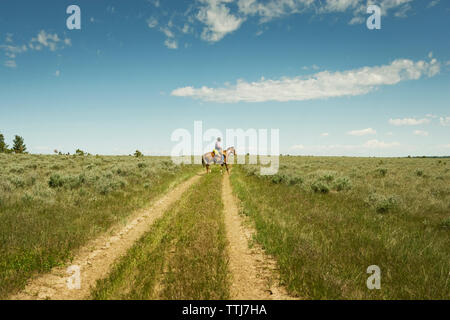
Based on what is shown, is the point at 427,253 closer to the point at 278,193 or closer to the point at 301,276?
the point at 301,276

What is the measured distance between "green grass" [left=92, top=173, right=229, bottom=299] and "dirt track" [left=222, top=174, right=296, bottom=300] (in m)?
0.23

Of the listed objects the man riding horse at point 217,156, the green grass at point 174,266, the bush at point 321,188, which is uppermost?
the man riding horse at point 217,156

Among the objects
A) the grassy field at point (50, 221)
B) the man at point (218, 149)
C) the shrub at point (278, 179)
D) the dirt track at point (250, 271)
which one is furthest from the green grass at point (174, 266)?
the man at point (218, 149)

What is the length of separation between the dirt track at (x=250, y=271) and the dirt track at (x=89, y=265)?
290 centimetres

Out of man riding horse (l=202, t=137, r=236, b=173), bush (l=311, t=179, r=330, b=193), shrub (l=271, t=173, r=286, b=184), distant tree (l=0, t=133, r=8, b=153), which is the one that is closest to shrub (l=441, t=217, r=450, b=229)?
bush (l=311, t=179, r=330, b=193)

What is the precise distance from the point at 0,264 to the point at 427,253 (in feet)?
34.4

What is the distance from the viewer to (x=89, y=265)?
5613 mm

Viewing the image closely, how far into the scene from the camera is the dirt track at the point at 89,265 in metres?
4.50

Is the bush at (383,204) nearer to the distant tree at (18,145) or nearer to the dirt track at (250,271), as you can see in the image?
the dirt track at (250,271)

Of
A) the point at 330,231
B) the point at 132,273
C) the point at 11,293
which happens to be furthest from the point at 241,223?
the point at 11,293

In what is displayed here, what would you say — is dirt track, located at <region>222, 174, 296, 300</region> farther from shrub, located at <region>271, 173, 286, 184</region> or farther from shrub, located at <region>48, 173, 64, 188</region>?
shrub, located at <region>48, 173, 64, 188</region>

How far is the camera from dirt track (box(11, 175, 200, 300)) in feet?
14.8

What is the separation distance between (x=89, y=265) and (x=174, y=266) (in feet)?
7.09

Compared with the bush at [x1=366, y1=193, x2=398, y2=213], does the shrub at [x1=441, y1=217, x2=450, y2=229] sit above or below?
below
